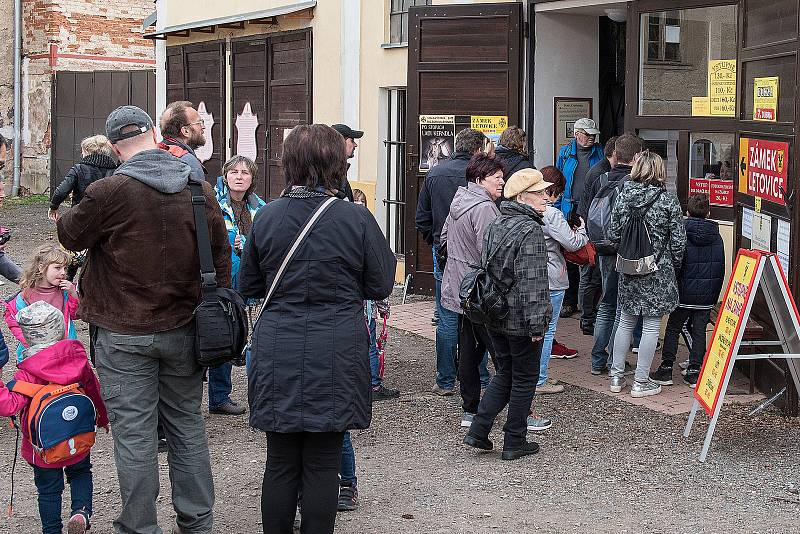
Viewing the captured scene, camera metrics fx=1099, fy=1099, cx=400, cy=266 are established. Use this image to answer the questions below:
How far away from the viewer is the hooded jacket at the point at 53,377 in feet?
14.9

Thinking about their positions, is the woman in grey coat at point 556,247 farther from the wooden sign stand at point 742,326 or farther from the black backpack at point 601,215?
the wooden sign stand at point 742,326

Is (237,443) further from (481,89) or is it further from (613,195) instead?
(481,89)

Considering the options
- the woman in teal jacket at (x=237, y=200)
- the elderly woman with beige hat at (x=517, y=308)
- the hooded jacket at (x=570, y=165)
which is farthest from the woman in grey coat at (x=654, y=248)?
the hooded jacket at (x=570, y=165)

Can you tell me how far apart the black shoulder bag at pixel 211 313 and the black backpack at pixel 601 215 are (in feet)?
12.5

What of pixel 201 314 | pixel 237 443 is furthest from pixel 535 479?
pixel 201 314

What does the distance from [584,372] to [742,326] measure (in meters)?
2.30

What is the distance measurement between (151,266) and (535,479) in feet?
8.00

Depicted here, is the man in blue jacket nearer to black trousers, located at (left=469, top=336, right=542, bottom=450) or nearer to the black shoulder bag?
black trousers, located at (left=469, top=336, right=542, bottom=450)

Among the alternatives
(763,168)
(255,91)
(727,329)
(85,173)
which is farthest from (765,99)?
(255,91)

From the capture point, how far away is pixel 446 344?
7379 mm

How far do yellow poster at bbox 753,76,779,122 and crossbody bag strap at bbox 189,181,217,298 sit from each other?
407 centimetres

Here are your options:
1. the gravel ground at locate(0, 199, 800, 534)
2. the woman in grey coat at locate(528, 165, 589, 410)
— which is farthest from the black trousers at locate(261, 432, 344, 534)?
the woman in grey coat at locate(528, 165, 589, 410)

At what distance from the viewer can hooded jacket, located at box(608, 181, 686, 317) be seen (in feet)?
23.4

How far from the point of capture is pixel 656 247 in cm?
716
